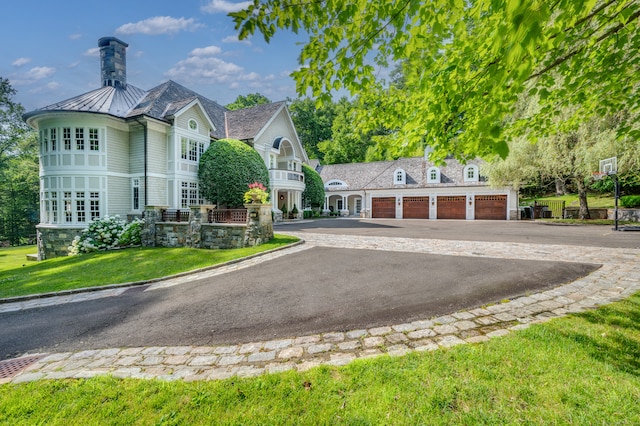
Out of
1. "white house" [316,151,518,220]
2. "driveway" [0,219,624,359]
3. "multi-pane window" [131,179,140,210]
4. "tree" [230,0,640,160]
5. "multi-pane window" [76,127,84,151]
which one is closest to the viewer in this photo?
"tree" [230,0,640,160]

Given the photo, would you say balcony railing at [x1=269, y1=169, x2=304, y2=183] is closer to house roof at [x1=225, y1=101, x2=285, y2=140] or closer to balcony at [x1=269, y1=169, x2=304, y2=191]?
balcony at [x1=269, y1=169, x2=304, y2=191]

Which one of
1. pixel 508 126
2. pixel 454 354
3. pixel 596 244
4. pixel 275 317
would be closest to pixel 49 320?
pixel 275 317

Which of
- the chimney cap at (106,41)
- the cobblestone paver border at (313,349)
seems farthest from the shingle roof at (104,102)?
the cobblestone paver border at (313,349)

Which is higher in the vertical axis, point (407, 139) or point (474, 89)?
point (474, 89)

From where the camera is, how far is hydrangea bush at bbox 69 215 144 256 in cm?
1313

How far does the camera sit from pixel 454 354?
292 centimetres

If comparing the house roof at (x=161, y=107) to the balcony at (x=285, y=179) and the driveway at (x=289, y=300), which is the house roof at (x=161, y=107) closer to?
the balcony at (x=285, y=179)

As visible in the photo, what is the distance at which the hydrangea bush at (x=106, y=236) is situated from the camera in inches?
517

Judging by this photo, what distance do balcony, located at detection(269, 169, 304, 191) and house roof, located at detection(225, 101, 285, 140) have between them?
3.58 meters

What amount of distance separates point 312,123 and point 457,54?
46154 millimetres

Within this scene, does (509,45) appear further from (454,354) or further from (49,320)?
(49,320)

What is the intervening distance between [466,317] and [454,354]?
1264mm

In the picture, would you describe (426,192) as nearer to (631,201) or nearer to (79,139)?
(631,201)

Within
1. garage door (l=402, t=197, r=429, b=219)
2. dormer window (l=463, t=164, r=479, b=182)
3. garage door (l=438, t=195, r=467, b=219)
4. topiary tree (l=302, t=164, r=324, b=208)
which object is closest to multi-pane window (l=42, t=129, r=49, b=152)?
topiary tree (l=302, t=164, r=324, b=208)
